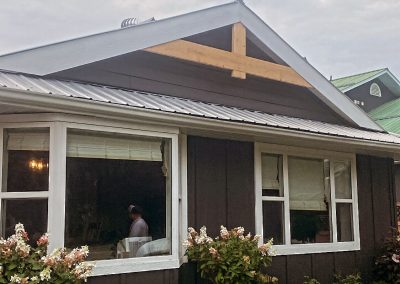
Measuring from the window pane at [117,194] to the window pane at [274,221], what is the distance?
1768mm

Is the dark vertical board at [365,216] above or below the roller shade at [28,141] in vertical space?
below

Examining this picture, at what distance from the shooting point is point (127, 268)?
17.1 feet

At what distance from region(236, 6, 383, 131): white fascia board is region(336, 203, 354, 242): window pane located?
151 cm

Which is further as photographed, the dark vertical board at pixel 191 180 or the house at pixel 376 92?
the house at pixel 376 92

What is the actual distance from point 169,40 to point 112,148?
1.68 m

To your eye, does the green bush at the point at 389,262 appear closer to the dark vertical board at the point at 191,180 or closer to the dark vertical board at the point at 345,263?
the dark vertical board at the point at 345,263

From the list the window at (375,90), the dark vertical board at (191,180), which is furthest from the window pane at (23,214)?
the window at (375,90)

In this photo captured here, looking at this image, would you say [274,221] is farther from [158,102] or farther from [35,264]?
[35,264]

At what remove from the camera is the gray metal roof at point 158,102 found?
4.77 meters

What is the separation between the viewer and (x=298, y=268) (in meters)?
7.12

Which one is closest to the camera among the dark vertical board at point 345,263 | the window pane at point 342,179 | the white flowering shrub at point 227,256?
the white flowering shrub at point 227,256

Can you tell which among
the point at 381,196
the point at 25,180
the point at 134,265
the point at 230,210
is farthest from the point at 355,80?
the point at 25,180

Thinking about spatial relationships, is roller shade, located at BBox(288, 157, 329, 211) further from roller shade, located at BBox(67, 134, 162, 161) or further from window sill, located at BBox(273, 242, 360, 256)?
roller shade, located at BBox(67, 134, 162, 161)

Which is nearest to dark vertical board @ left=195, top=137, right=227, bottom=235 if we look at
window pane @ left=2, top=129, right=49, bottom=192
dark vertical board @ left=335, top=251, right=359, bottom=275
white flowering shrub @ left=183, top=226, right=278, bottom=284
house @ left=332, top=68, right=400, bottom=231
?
white flowering shrub @ left=183, top=226, right=278, bottom=284
